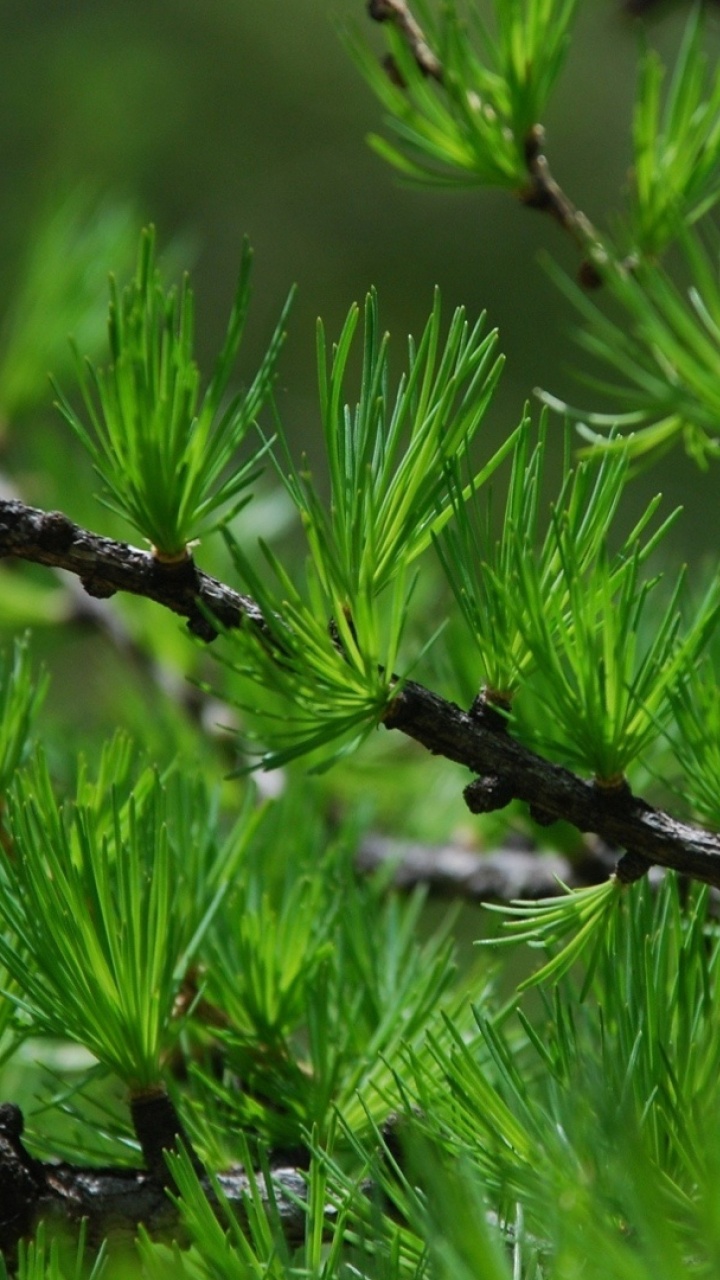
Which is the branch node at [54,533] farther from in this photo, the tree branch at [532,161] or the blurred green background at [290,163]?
the blurred green background at [290,163]

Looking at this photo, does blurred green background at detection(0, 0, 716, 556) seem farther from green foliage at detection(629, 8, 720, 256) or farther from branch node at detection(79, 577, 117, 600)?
branch node at detection(79, 577, 117, 600)

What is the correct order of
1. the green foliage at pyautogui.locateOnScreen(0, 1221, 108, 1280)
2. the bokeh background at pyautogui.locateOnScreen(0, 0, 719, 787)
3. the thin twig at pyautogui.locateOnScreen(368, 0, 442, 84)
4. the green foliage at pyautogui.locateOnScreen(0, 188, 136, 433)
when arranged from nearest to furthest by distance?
the green foliage at pyautogui.locateOnScreen(0, 1221, 108, 1280)
the thin twig at pyautogui.locateOnScreen(368, 0, 442, 84)
the green foliage at pyautogui.locateOnScreen(0, 188, 136, 433)
the bokeh background at pyautogui.locateOnScreen(0, 0, 719, 787)

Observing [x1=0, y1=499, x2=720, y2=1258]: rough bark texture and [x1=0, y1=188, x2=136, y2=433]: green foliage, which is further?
[x1=0, y1=188, x2=136, y2=433]: green foliage

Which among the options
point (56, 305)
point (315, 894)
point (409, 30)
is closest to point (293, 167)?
point (56, 305)

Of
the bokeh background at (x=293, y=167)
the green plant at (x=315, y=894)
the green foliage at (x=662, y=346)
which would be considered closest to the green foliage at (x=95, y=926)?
the green plant at (x=315, y=894)

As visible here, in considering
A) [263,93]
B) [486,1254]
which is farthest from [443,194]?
[486,1254]

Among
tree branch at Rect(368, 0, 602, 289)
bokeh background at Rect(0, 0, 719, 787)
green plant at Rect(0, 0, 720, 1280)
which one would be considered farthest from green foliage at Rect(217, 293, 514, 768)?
bokeh background at Rect(0, 0, 719, 787)
